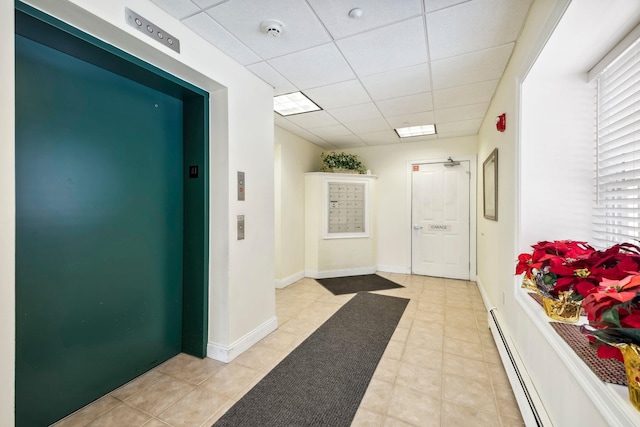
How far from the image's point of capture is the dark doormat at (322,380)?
1.60m

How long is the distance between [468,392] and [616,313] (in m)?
1.44

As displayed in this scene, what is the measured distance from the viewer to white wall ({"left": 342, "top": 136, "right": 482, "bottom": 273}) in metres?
4.91

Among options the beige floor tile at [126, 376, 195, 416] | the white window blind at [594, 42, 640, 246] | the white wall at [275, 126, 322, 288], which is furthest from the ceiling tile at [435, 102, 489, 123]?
the beige floor tile at [126, 376, 195, 416]

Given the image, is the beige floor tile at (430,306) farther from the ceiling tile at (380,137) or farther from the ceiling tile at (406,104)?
the ceiling tile at (380,137)

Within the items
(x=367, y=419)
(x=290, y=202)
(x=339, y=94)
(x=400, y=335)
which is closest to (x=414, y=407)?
(x=367, y=419)

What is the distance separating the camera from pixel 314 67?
2.32 metres

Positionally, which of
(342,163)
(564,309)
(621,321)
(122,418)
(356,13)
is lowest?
(122,418)

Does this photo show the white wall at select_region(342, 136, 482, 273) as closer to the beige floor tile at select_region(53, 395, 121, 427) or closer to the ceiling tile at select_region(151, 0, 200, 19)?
the ceiling tile at select_region(151, 0, 200, 19)

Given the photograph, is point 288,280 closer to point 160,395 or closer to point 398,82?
point 160,395

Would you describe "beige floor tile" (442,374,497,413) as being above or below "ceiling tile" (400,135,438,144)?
below

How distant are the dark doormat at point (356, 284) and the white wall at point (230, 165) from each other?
61.5 inches

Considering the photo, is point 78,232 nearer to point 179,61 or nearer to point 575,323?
point 179,61

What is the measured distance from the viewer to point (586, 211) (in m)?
1.56

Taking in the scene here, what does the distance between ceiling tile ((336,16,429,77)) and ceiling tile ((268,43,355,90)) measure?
0.30 ft
